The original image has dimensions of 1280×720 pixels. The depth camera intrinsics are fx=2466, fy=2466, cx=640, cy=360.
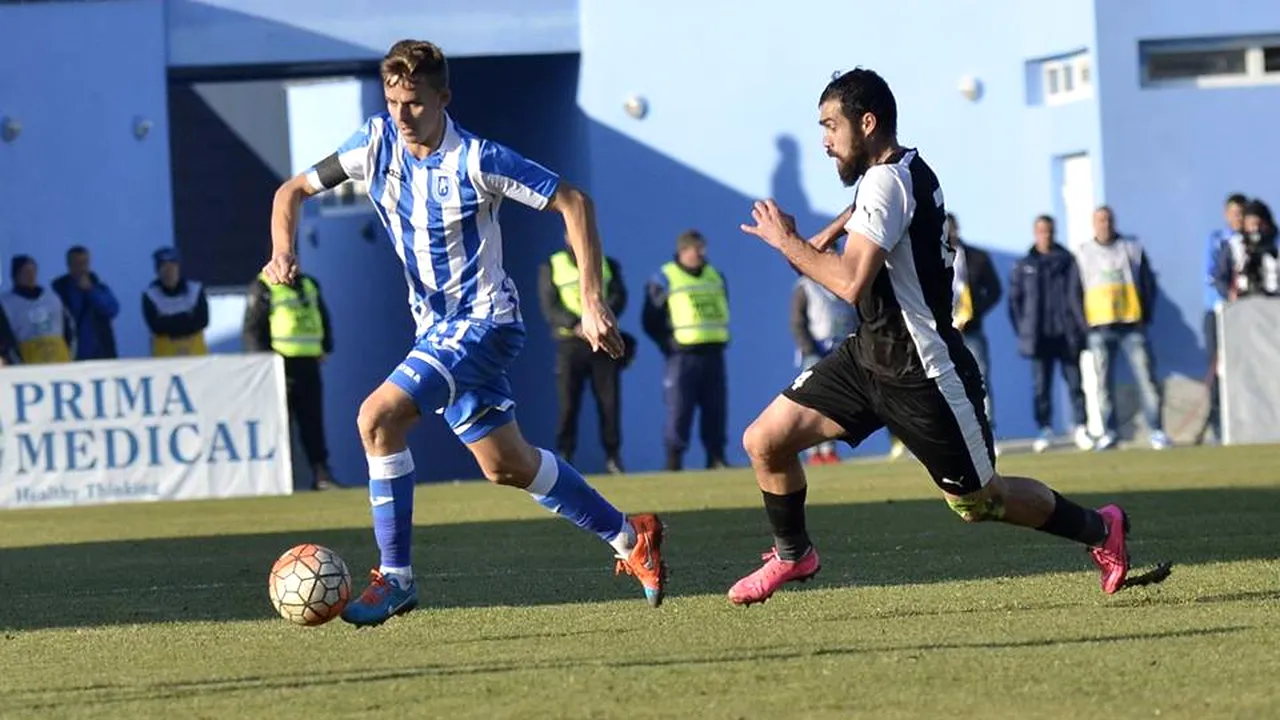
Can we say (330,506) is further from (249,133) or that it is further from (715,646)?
(249,133)

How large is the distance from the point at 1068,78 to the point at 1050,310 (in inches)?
165

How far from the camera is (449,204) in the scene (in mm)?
8195

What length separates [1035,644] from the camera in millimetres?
6973

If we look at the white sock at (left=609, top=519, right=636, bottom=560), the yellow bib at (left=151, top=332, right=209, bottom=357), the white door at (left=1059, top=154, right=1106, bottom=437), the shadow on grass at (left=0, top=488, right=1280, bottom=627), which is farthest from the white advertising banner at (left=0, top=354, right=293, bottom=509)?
the white sock at (left=609, top=519, right=636, bottom=560)

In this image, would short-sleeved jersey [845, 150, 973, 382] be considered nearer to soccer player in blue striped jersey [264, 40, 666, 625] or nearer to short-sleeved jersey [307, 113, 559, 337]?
soccer player in blue striped jersey [264, 40, 666, 625]

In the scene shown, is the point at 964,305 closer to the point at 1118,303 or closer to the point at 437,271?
the point at 1118,303

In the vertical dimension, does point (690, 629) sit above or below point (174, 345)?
below

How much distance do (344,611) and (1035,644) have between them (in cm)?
226

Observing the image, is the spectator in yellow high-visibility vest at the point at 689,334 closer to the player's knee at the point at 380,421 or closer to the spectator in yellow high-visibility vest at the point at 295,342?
the spectator in yellow high-visibility vest at the point at 295,342

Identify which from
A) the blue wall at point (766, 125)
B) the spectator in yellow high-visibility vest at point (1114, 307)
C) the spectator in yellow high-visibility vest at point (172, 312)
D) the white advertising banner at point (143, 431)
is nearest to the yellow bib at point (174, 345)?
the spectator in yellow high-visibility vest at point (172, 312)

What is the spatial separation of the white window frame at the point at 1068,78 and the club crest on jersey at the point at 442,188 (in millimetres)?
16020

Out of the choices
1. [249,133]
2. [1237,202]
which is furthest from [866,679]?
[249,133]

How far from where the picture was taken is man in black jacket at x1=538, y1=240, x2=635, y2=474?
20.2m

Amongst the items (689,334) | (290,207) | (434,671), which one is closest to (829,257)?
(434,671)
